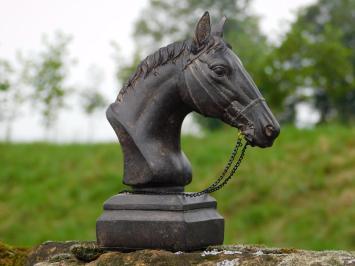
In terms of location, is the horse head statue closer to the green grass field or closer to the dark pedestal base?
the dark pedestal base

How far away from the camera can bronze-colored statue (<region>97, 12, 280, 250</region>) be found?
3.19m

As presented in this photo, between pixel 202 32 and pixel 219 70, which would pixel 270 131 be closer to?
pixel 219 70

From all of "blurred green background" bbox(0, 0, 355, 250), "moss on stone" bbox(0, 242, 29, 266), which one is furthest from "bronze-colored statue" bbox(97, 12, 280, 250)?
"blurred green background" bbox(0, 0, 355, 250)

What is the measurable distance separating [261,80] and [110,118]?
58.3 feet

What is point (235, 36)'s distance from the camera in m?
26.2

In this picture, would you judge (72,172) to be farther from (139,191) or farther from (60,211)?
(139,191)

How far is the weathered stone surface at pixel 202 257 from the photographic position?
2934 millimetres

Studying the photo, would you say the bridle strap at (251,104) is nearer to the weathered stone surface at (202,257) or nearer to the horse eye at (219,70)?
the horse eye at (219,70)

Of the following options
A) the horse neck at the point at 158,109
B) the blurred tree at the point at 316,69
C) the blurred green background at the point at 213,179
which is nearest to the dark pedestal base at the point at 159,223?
the horse neck at the point at 158,109

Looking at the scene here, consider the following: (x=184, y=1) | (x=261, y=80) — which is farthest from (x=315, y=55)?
(x=184, y=1)

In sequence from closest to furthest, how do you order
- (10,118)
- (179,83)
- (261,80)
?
(179,83)
(10,118)
(261,80)

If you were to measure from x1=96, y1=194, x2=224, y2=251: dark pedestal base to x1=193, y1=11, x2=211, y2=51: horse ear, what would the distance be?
29.2 inches

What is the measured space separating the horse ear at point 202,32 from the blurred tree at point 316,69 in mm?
17700

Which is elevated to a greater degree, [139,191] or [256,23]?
[256,23]
